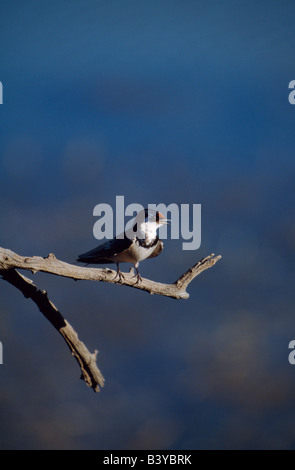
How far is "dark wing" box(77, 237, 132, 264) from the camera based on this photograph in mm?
6801

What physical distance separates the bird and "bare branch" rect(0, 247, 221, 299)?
5.0 inches

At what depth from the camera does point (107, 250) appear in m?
6.80

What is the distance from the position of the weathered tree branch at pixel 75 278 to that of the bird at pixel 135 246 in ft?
0.83

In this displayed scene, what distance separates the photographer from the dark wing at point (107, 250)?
6.80 metres

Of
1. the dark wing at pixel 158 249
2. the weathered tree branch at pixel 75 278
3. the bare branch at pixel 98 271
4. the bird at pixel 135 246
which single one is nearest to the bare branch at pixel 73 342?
the weathered tree branch at pixel 75 278

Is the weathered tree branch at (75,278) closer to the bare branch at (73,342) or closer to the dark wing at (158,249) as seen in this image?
the bare branch at (73,342)

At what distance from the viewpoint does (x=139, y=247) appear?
6.93 m

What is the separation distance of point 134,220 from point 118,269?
82 cm

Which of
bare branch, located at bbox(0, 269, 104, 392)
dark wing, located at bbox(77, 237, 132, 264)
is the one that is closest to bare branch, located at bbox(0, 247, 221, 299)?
dark wing, located at bbox(77, 237, 132, 264)

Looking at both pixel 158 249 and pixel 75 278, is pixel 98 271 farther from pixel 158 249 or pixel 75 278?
pixel 158 249

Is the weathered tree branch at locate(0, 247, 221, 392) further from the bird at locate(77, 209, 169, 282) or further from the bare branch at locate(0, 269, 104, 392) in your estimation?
the bird at locate(77, 209, 169, 282)

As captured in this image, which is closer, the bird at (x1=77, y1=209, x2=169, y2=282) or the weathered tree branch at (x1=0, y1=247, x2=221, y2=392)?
the weathered tree branch at (x1=0, y1=247, x2=221, y2=392)

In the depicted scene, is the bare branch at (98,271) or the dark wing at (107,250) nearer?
the bare branch at (98,271)

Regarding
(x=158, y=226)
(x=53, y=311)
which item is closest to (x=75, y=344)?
(x=53, y=311)
